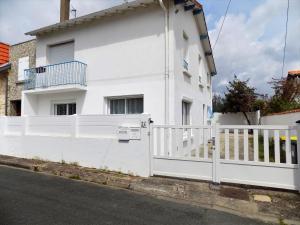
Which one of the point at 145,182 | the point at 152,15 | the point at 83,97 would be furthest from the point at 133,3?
the point at 145,182

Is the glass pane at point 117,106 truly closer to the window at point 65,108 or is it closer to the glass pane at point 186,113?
the window at point 65,108

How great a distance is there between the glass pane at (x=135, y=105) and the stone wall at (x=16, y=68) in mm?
7484

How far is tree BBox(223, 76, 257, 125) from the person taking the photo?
2531cm

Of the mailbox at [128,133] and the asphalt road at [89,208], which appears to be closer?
the asphalt road at [89,208]

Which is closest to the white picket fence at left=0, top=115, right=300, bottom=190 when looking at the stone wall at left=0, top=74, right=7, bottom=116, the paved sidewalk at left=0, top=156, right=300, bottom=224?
the paved sidewalk at left=0, top=156, right=300, bottom=224

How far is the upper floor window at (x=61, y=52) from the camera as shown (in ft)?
40.5

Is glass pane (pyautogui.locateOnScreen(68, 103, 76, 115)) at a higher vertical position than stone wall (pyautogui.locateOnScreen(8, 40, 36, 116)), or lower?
lower

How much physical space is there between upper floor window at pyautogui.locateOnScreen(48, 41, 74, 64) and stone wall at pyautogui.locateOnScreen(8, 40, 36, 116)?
1778 mm

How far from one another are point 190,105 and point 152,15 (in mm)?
4666

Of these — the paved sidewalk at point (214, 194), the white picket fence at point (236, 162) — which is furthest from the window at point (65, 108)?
the white picket fence at point (236, 162)

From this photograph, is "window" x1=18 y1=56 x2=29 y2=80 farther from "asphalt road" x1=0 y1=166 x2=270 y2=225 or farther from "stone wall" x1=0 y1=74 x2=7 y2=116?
"asphalt road" x1=0 y1=166 x2=270 y2=225

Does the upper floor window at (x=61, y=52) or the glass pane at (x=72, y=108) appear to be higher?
the upper floor window at (x=61, y=52)

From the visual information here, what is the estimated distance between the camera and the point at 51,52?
515 inches

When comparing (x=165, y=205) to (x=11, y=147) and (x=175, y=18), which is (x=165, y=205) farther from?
(x=11, y=147)
